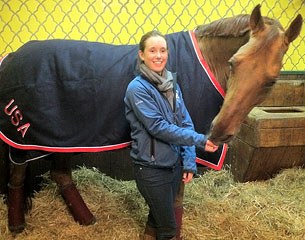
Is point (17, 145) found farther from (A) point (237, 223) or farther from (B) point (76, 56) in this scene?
(A) point (237, 223)

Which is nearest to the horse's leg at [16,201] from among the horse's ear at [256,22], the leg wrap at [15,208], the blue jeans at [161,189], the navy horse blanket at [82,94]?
the leg wrap at [15,208]

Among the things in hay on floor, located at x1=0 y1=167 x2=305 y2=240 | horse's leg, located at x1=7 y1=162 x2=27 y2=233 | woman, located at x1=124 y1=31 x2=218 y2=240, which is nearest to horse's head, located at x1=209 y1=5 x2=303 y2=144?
woman, located at x1=124 y1=31 x2=218 y2=240

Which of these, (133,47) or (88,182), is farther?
(88,182)

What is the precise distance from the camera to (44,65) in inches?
68.1

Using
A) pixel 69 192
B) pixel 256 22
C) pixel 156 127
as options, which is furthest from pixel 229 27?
pixel 69 192

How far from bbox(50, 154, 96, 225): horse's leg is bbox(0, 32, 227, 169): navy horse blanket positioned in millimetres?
385

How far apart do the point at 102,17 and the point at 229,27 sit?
1.48 meters

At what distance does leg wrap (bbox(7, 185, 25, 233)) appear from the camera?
2.02 m

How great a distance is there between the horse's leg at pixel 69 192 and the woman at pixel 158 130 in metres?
0.64

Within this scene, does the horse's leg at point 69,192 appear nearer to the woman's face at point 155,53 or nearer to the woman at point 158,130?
the woman at point 158,130

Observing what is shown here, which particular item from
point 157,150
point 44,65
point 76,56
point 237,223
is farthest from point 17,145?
point 237,223

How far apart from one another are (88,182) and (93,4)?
1360mm

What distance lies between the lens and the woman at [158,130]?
4.76 feet

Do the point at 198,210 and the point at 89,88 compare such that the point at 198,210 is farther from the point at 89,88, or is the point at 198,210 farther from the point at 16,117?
the point at 16,117
